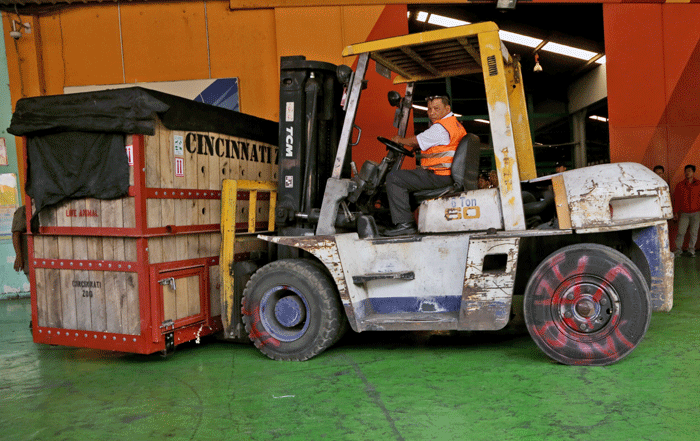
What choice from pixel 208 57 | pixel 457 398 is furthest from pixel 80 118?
pixel 208 57

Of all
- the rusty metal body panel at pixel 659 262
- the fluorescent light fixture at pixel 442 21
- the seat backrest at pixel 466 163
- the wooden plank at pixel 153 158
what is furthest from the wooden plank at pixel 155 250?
the fluorescent light fixture at pixel 442 21

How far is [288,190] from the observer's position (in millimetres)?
5484

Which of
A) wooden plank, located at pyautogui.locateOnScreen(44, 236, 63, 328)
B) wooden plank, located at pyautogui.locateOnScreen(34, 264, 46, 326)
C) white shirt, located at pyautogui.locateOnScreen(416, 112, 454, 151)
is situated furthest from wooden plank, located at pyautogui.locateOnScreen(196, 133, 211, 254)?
white shirt, located at pyautogui.locateOnScreen(416, 112, 454, 151)

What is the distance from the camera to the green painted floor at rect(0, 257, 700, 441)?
3379 mm

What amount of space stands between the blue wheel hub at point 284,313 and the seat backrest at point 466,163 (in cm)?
177

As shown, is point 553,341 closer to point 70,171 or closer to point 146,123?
point 146,123

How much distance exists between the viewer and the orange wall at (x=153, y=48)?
34.8ft

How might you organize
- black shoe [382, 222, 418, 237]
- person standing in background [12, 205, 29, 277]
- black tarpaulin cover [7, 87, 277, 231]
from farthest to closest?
person standing in background [12, 205, 29, 277]
black shoe [382, 222, 418, 237]
black tarpaulin cover [7, 87, 277, 231]

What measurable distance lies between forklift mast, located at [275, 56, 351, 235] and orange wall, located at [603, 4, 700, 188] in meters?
7.78

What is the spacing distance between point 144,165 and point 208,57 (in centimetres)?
655

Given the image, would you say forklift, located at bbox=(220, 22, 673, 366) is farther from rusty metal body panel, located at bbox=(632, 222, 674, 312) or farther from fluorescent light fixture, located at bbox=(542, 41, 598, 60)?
fluorescent light fixture, located at bbox=(542, 41, 598, 60)

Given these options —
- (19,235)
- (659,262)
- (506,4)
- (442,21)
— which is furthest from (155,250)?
(442,21)

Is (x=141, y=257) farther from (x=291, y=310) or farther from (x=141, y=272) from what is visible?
(x=291, y=310)

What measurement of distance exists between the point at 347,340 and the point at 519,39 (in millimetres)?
10621
